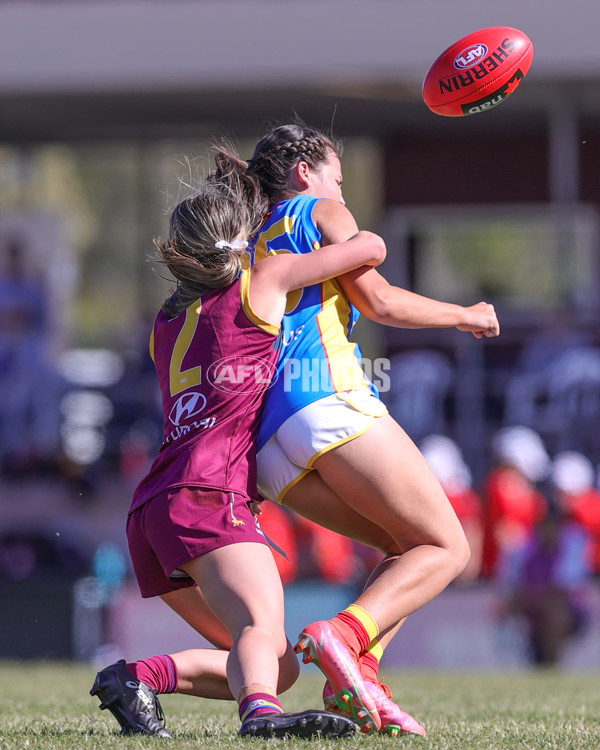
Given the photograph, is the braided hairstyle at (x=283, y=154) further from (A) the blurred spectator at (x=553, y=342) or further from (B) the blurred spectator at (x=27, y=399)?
(B) the blurred spectator at (x=27, y=399)

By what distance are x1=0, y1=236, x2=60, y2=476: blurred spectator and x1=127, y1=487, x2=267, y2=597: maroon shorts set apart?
320 inches

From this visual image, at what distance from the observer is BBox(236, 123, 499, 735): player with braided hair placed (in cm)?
350

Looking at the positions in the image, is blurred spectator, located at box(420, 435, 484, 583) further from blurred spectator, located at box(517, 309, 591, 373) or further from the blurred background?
blurred spectator, located at box(517, 309, 591, 373)

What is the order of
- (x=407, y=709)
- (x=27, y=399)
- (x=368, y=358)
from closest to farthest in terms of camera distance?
(x=407, y=709) < (x=368, y=358) < (x=27, y=399)

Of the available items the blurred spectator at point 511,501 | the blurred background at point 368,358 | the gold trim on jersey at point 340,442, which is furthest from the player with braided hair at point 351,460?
the blurred spectator at point 511,501

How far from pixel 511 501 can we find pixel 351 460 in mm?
6981

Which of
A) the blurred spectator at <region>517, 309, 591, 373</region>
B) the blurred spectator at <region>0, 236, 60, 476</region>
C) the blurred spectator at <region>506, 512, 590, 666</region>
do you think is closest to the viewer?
the blurred spectator at <region>506, 512, 590, 666</region>

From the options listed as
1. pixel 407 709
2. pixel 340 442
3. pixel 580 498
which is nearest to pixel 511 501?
pixel 580 498

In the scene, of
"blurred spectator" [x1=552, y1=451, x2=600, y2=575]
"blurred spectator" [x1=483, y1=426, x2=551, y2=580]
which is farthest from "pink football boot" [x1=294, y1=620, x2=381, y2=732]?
"blurred spectator" [x1=552, y1=451, x2=600, y2=575]

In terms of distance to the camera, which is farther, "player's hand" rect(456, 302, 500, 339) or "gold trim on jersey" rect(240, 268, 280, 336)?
"player's hand" rect(456, 302, 500, 339)

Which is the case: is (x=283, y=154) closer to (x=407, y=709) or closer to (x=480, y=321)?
(x=480, y=321)

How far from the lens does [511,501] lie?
33.7 feet

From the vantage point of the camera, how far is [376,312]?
12.0ft

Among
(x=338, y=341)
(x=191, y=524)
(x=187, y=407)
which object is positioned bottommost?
(x=191, y=524)
